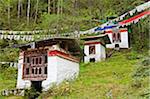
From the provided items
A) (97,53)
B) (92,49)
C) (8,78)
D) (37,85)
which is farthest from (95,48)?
(37,85)

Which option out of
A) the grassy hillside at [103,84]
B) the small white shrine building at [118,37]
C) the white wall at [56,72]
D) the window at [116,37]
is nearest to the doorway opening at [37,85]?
the white wall at [56,72]

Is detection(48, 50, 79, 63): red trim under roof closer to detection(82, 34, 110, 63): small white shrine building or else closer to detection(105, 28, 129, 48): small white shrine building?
detection(82, 34, 110, 63): small white shrine building

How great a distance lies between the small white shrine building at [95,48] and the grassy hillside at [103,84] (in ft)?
9.21

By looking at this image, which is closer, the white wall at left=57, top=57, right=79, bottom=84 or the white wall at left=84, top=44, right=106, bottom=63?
the white wall at left=57, top=57, right=79, bottom=84

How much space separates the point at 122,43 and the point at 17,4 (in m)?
17.7

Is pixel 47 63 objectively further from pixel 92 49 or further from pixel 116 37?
pixel 116 37

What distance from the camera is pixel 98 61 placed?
3166 centimetres

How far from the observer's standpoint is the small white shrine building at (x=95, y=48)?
32.5 m

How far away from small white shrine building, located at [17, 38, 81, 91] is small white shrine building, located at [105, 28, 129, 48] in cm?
1156

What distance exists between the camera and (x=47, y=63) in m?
23.1

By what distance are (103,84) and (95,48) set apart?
483 inches

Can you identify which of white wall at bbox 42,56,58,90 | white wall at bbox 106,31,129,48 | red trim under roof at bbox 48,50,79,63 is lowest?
white wall at bbox 42,56,58,90

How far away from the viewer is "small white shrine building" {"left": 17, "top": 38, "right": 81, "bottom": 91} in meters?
22.7

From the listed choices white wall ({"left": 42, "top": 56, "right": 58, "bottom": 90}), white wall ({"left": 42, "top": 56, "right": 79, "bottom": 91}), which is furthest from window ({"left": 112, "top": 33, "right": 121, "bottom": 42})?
white wall ({"left": 42, "top": 56, "right": 58, "bottom": 90})
